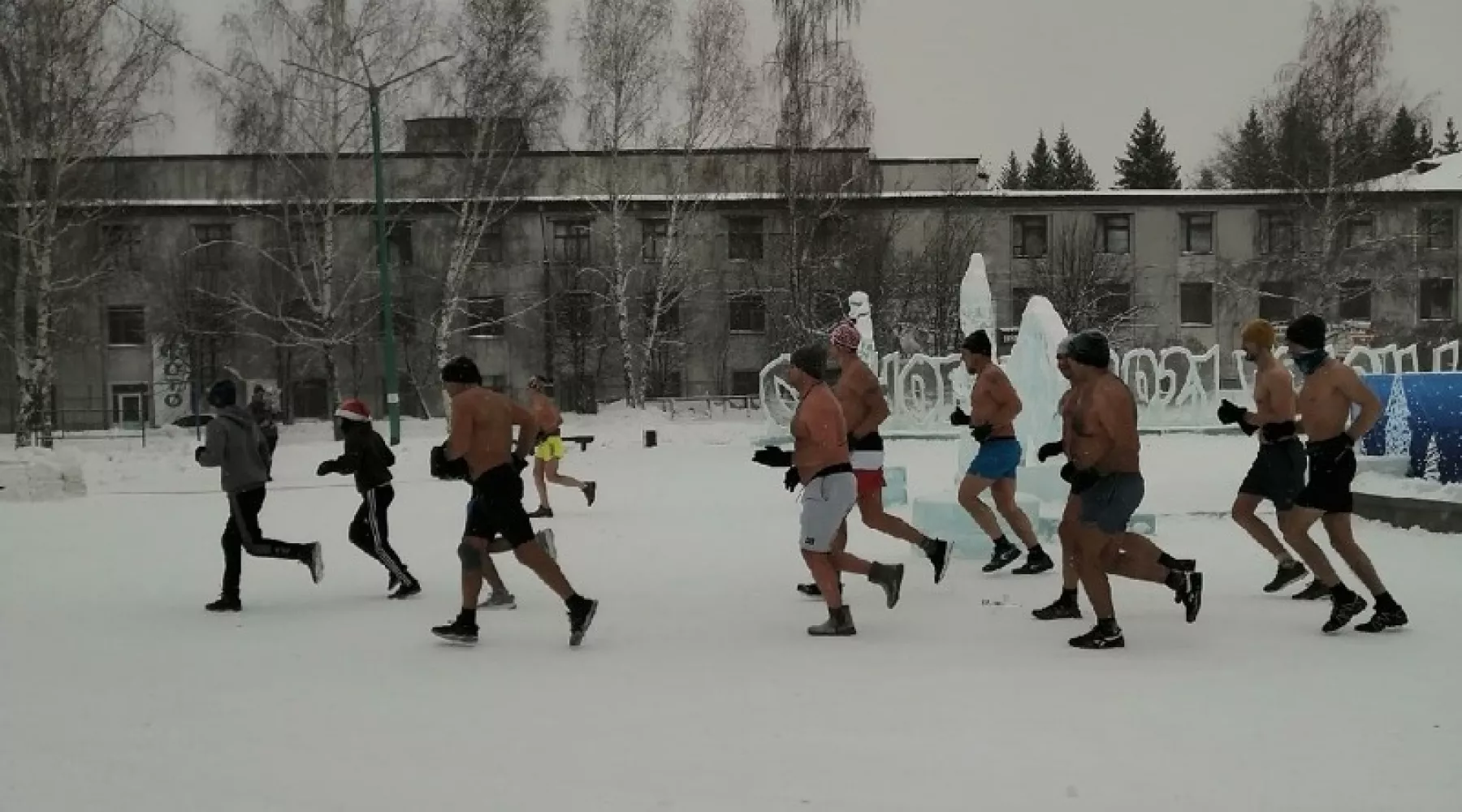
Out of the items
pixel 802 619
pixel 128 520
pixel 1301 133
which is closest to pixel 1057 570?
pixel 802 619

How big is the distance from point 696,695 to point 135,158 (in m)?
36.5

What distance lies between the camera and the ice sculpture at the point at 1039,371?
13.6 meters

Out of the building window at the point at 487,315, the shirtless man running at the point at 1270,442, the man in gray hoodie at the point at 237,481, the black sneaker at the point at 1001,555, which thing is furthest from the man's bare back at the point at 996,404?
the building window at the point at 487,315

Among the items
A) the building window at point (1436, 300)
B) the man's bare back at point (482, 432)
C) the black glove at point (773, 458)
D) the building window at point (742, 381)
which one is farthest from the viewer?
the building window at point (1436, 300)

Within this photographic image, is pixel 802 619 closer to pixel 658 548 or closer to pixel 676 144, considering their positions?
pixel 658 548

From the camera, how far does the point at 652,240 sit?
4869cm

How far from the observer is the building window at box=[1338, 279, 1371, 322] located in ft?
157

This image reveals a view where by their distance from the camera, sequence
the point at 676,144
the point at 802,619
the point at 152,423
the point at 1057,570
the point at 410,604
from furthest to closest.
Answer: the point at 152,423
the point at 676,144
the point at 1057,570
the point at 410,604
the point at 802,619

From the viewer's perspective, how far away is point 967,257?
48.1 metres

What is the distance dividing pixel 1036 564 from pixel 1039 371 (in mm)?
4315

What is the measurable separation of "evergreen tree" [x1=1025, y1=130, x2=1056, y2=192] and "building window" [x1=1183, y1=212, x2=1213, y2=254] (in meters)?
41.9

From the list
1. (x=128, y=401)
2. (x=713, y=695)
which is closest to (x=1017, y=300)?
(x=128, y=401)

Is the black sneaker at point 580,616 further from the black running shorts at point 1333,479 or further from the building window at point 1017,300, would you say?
the building window at point 1017,300

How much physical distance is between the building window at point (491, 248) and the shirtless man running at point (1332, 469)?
4308cm
